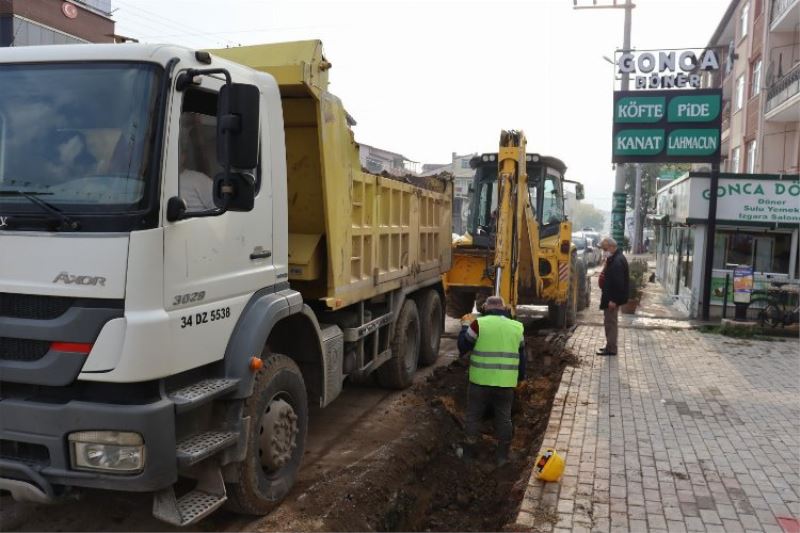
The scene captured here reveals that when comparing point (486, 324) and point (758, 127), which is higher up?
point (758, 127)

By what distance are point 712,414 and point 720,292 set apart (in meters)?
6.77

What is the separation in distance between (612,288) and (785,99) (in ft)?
39.5

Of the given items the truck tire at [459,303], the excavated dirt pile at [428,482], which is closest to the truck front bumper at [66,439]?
the excavated dirt pile at [428,482]

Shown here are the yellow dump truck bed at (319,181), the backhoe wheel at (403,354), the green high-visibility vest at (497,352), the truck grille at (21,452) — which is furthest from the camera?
the backhoe wheel at (403,354)

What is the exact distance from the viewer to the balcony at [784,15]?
17.4 meters

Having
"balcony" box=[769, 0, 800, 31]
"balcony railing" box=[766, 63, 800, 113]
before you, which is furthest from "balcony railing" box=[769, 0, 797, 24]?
"balcony railing" box=[766, 63, 800, 113]

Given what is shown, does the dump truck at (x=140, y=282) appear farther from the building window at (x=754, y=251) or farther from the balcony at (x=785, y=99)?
the balcony at (x=785, y=99)

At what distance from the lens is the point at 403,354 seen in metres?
7.40

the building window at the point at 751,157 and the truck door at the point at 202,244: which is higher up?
the building window at the point at 751,157

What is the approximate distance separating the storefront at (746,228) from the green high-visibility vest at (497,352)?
832cm

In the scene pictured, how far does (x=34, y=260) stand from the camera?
3.21 metres

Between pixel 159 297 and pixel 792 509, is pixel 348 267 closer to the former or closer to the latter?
pixel 159 297

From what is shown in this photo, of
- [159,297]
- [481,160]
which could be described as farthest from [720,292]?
[159,297]

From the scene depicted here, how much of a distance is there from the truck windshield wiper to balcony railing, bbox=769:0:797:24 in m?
19.4
